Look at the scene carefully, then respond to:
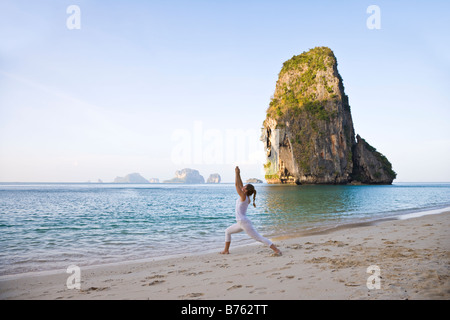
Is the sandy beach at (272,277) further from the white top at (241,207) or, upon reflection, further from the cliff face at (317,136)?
the cliff face at (317,136)

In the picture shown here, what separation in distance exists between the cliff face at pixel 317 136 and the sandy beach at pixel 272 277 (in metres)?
85.4

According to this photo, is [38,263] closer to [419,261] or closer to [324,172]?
[419,261]

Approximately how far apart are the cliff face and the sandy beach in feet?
280

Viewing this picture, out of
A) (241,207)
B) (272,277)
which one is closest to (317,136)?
(241,207)

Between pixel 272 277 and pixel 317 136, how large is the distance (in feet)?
302

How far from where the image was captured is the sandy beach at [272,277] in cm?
428

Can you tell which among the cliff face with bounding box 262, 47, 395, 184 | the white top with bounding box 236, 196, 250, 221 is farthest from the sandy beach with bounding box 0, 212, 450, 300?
the cliff face with bounding box 262, 47, 395, 184

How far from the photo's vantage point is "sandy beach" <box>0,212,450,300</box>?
4281 mm

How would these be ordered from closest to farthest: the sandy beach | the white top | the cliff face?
the sandy beach, the white top, the cliff face

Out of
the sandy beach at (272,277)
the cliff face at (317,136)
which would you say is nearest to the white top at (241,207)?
the sandy beach at (272,277)

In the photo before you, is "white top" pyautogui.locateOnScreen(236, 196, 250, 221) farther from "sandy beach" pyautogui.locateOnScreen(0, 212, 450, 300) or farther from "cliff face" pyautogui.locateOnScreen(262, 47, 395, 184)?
"cliff face" pyautogui.locateOnScreen(262, 47, 395, 184)

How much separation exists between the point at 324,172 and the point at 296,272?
295 feet
